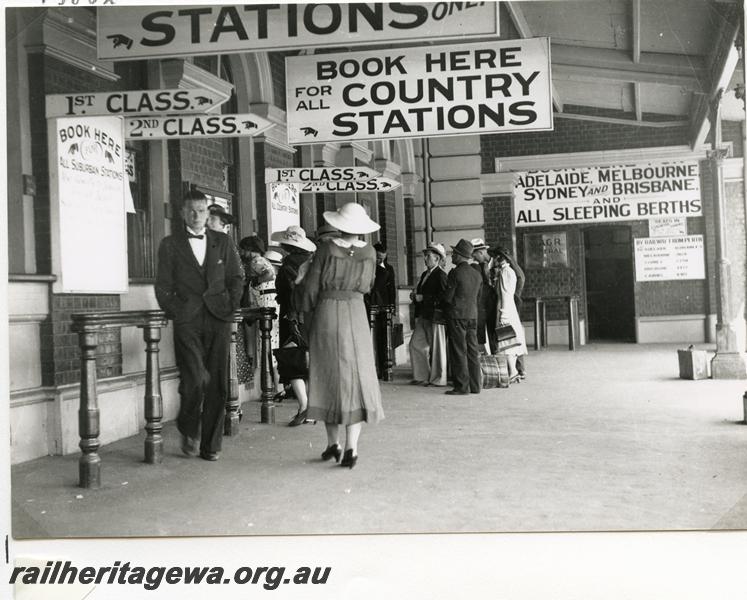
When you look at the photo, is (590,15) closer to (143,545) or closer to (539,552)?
(539,552)

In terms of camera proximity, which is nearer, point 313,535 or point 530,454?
point 313,535

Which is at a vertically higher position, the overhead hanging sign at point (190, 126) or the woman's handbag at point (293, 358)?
the overhead hanging sign at point (190, 126)

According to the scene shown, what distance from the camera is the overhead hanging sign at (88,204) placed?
5.17m

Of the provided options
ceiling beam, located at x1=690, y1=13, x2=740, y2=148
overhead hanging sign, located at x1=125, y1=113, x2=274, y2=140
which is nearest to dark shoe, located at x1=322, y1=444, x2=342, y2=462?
overhead hanging sign, located at x1=125, y1=113, x2=274, y2=140

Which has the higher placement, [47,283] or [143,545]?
[47,283]

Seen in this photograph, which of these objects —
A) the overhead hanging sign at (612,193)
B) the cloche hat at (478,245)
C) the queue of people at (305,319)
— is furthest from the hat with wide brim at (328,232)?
the cloche hat at (478,245)

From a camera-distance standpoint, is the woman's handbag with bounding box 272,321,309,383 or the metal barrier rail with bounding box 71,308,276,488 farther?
the woman's handbag with bounding box 272,321,309,383

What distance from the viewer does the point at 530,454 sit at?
5434 mm

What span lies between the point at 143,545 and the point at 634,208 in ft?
16.1

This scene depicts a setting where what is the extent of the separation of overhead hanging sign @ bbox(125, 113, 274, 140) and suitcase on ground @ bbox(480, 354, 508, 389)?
4.59m

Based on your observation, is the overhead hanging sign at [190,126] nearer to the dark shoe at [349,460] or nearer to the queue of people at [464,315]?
the dark shoe at [349,460]

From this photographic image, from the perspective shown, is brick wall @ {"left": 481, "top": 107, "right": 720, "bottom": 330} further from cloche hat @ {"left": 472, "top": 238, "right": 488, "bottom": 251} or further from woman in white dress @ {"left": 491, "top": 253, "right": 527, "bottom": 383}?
cloche hat @ {"left": 472, "top": 238, "right": 488, "bottom": 251}

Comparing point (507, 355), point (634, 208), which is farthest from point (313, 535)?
point (507, 355)

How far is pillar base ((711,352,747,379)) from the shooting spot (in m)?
7.92
